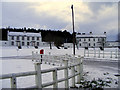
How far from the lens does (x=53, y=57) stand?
51.2ft

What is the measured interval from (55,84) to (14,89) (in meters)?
1.77

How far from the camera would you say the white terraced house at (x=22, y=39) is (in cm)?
7944

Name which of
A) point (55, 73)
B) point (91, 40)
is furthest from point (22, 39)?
point (55, 73)

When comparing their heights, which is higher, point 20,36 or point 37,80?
point 20,36

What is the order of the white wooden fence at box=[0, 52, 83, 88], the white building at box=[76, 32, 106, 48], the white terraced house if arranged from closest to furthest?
the white wooden fence at box=[0, 52, 83, 88] → the white terraced house → the white building at box=[76, 32, 106, 48]

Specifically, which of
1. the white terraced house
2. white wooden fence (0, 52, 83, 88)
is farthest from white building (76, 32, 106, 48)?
white wooden fence (0, 52, 83, 88)

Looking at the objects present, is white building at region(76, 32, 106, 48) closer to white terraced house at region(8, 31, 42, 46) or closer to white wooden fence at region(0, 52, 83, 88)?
white terraced house at region(8, 31, 42, 46)

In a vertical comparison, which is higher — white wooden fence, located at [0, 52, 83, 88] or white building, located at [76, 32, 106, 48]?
white building, located at [76, 32, 106, 48]

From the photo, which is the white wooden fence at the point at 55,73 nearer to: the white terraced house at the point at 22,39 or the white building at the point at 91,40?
the white terraced house at the point at 22,39

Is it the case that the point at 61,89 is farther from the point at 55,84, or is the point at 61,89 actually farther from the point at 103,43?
the point at 103,43

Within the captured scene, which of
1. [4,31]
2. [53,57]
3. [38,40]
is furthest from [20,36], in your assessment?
[53,57]

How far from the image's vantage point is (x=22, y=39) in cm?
8188

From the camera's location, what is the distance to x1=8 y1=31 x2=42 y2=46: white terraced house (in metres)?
79.4

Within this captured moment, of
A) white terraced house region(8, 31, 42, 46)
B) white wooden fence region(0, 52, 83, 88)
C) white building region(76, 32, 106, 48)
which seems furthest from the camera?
white building region(76, 32, 106, 48)
